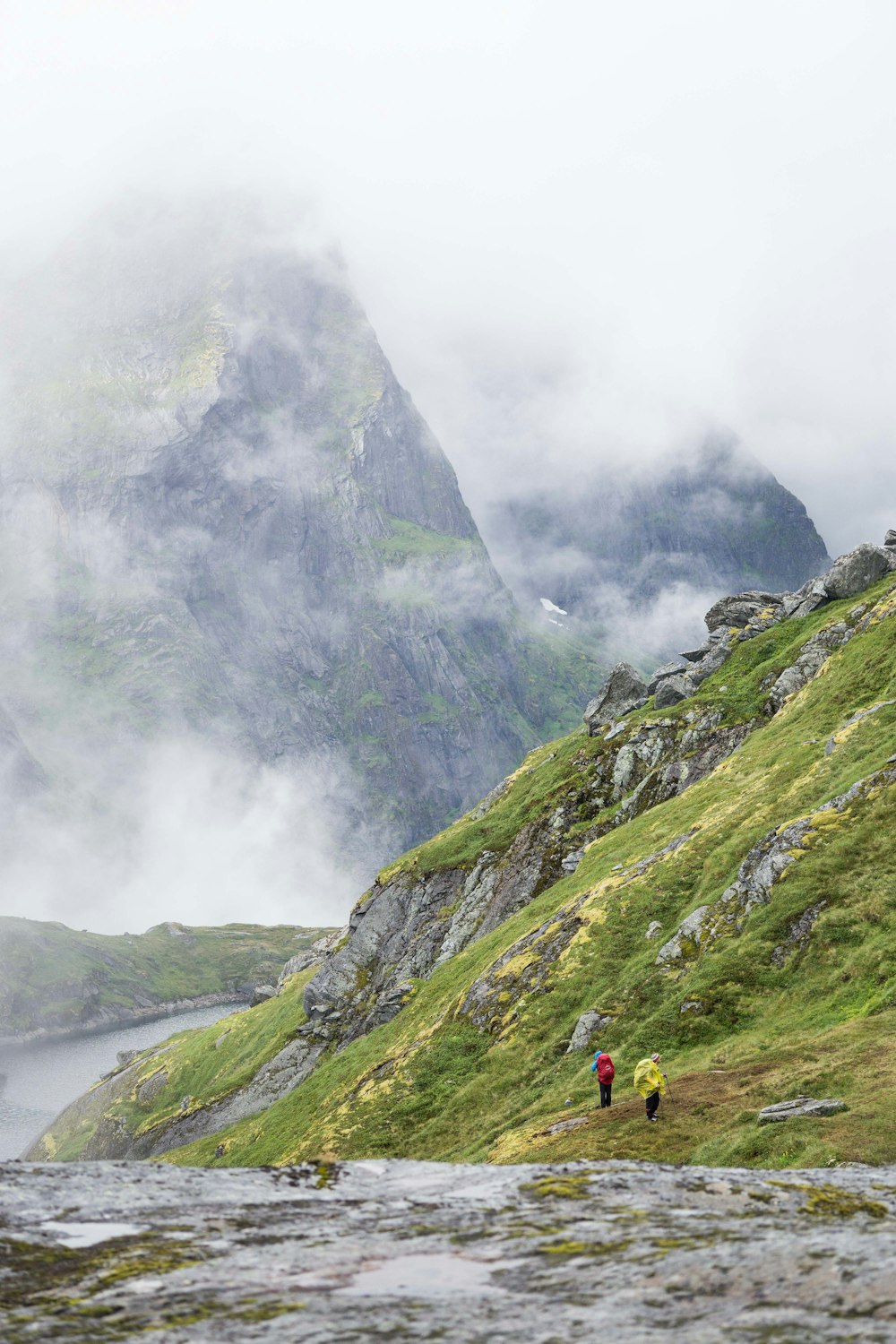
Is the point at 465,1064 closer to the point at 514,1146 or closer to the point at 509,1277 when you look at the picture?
the point at 514,1146

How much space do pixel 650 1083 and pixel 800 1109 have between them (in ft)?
21.0

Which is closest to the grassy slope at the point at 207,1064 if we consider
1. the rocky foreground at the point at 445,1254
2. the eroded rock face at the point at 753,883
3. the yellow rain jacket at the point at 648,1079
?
the eroded rock face at the point at 753,883

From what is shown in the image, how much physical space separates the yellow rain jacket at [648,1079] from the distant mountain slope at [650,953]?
134 centimetres

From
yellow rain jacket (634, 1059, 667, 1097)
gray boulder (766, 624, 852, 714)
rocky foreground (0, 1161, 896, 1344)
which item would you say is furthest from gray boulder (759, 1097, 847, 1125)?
gray boulder (766, 624, 852, 714)

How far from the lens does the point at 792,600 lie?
408 ft

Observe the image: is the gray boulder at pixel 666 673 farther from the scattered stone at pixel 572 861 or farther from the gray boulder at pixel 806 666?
the scattered stone at pixel 572 861

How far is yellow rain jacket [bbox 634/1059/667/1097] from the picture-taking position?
34.3 meters

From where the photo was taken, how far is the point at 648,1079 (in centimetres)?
3441

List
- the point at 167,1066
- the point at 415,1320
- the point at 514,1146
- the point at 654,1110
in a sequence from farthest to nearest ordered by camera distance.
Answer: the point at 167,1066
the point at 514,1146
the point at 654,1110
the point at 415,1320

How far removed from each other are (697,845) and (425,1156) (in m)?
28.8

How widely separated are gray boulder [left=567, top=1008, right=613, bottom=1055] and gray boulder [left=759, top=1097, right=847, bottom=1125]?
22247mm

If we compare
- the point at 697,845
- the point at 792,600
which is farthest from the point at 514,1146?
the point at 792,600

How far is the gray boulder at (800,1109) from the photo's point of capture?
28859mm

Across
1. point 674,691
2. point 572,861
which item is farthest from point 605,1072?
point 674,691
